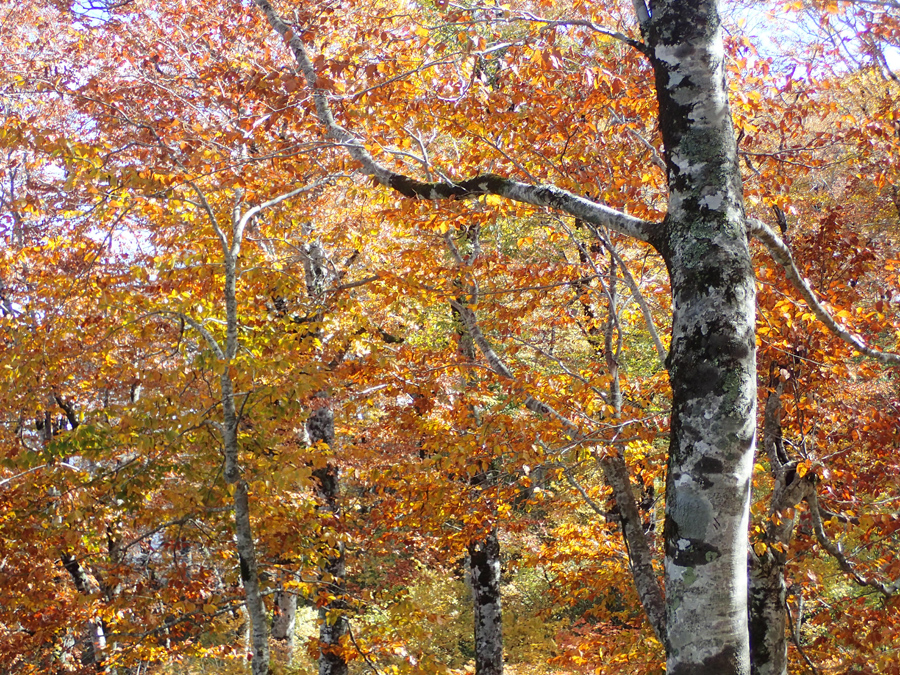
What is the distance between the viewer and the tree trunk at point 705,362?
203 centimetres

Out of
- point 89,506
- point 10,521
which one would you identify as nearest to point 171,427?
point 89,506

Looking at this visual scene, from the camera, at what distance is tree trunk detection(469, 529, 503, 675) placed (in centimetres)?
968

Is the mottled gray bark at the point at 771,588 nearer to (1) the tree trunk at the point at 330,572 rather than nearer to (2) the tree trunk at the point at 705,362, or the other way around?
(2) the tree trunk at the point at 705,362

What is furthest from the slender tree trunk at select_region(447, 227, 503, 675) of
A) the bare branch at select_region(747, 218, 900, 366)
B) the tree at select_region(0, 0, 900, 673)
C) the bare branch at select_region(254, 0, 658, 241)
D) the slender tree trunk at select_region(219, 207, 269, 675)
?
the bare branch at select_region(747, 218, 900, 366)

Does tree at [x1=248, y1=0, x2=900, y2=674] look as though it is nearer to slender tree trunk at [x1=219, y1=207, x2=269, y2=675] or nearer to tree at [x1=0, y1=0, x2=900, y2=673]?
tree at [x1=0, y1=0, x2=900, y2=673]

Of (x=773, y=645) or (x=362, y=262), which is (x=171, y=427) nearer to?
(x=773, y=645)

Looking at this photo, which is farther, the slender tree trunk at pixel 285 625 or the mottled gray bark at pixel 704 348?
the slender tree trunk at pixel 285 625

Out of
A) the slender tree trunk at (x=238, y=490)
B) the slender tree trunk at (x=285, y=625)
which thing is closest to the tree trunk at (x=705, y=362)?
the slender tree trunk at (x=238, y=490)

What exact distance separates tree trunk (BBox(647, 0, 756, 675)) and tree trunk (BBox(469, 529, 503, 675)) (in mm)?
7886

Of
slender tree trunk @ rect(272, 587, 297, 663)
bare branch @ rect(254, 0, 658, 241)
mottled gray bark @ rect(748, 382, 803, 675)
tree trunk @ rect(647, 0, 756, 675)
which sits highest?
bare branch @ rect(254, 0, 658, 241)

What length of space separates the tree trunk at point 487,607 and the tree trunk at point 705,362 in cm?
789

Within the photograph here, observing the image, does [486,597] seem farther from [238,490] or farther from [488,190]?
[488,190]

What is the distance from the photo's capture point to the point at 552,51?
430cm

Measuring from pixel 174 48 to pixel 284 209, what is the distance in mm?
3362
